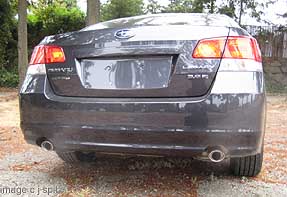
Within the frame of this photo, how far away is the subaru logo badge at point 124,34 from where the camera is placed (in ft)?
9.30

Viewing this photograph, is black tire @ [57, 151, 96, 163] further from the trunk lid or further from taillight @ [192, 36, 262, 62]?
taillight @ [192, 36, 262, 62]

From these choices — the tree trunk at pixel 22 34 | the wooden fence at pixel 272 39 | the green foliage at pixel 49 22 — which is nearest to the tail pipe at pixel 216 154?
the tree trunk at pixel 22 34

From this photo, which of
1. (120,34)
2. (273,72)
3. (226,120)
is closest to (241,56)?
(226,120)

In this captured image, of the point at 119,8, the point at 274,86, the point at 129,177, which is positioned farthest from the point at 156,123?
the point at 119,8

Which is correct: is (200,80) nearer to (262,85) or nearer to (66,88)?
(262,85)

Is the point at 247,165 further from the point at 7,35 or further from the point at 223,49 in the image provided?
the point at 7,35

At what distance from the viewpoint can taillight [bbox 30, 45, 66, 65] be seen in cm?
293

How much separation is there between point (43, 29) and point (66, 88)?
39.1 feet

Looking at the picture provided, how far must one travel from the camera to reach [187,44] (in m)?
2.67

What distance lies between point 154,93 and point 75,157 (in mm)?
1351

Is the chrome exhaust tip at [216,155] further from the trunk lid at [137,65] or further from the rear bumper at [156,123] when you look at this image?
the trunk lid at [137,65]

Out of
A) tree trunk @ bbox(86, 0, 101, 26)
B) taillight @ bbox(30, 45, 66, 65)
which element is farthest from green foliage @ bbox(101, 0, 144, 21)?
taillight @ bbox(30, 45, 66, 65)

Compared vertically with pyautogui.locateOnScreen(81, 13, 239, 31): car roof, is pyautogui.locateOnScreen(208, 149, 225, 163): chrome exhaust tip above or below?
below

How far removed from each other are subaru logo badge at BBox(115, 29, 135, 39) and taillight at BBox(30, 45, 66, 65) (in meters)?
0.41
